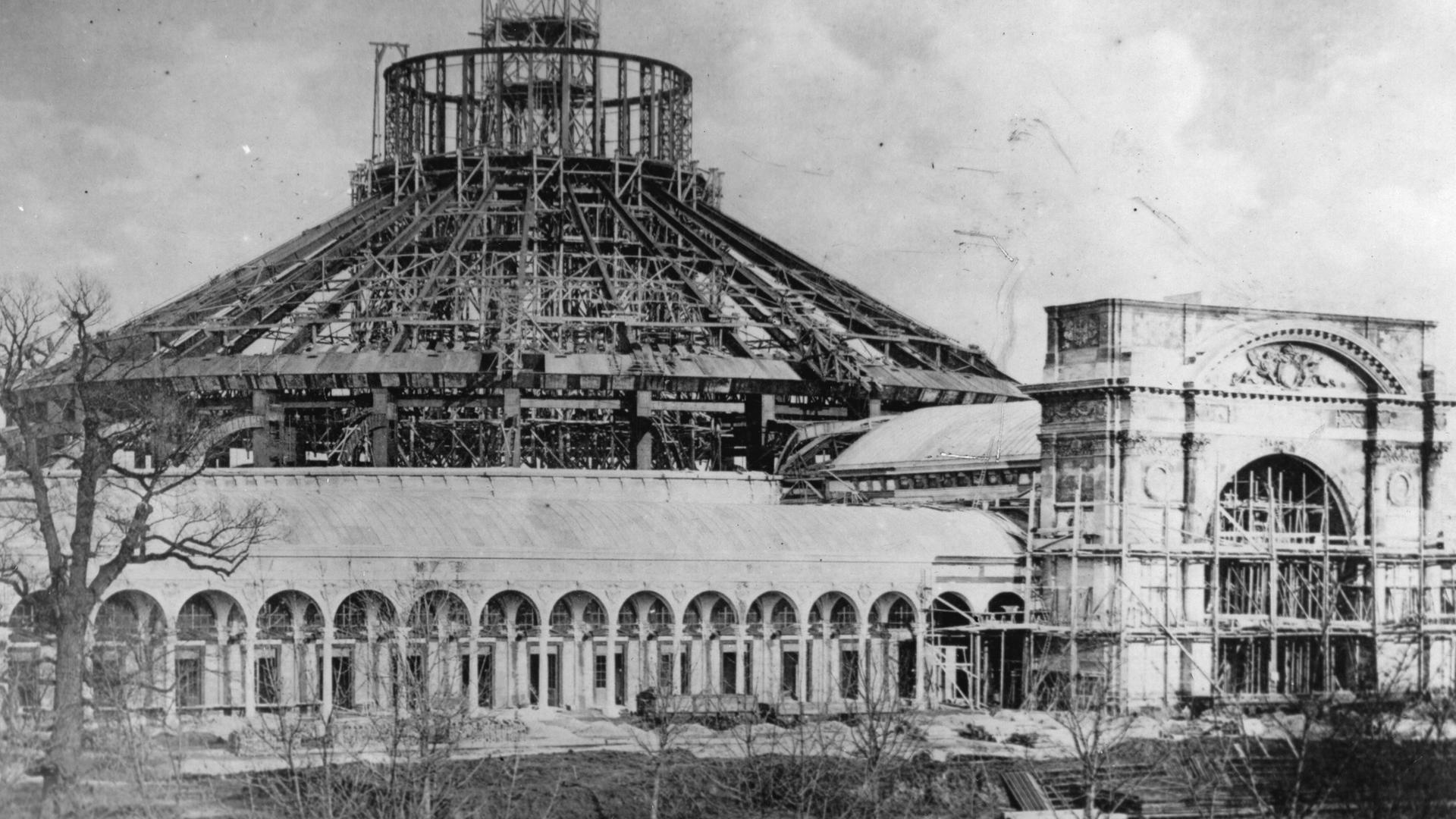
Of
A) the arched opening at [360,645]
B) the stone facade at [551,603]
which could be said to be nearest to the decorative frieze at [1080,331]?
the stone facade at [551,603]

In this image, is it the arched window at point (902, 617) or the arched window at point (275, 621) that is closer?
the arched window at point (275, 621)

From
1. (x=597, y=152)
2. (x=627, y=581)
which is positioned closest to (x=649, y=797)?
(x=627, y=581)

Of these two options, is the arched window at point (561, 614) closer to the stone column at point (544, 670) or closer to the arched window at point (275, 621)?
the stone column at point (544, 670)

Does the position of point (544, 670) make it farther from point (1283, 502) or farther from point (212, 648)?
point (1283, 502)

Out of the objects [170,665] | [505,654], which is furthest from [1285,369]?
[170,665]

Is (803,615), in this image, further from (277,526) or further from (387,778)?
(387,778)

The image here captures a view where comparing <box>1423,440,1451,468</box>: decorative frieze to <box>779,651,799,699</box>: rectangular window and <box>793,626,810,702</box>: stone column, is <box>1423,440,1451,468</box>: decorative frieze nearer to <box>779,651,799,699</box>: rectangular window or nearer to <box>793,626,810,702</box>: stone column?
<box>793,626,810,702</box>: stone column
